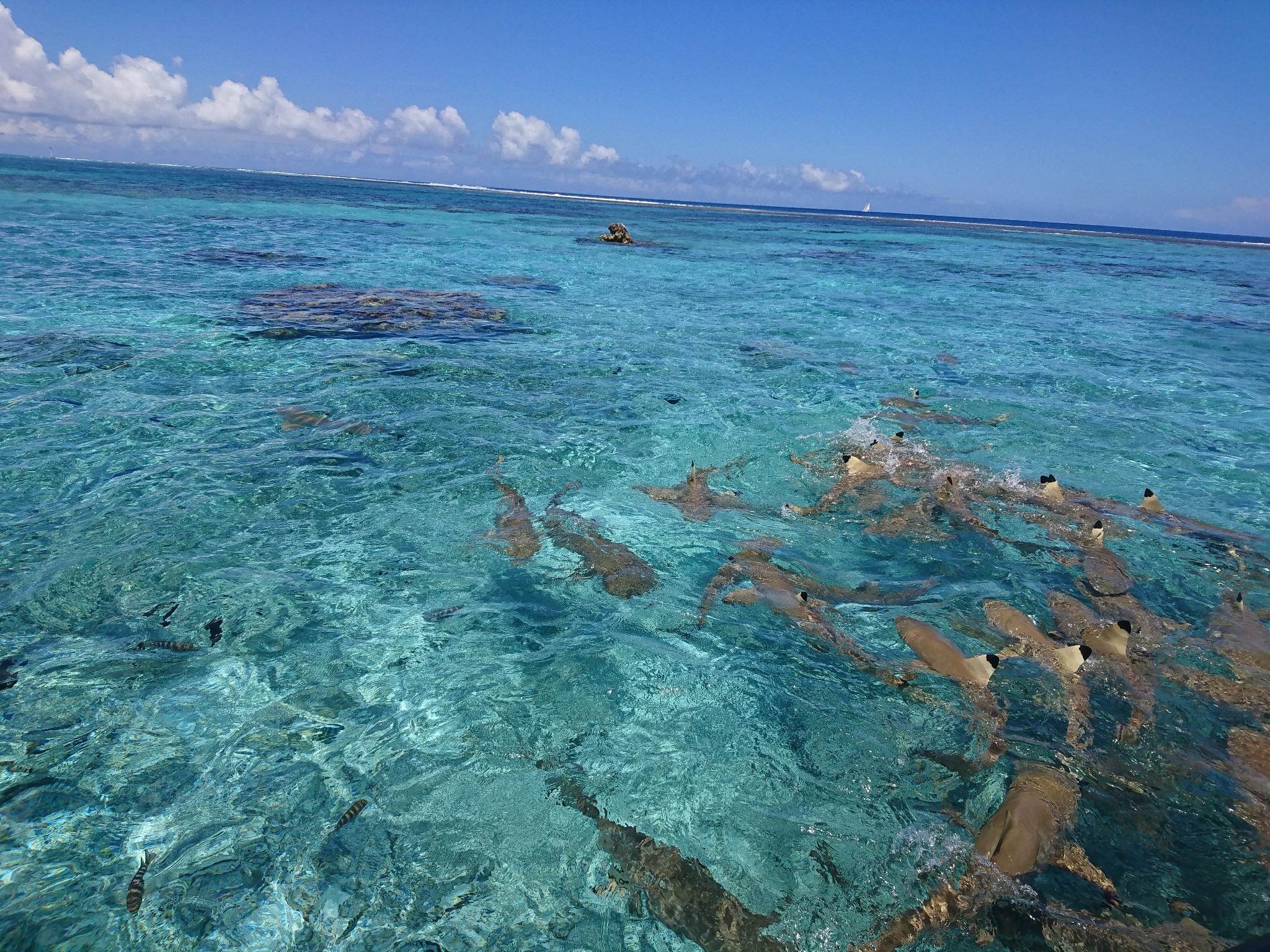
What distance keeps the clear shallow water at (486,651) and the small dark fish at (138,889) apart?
0.05 meters

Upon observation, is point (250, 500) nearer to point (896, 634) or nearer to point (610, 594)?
point (610, 594)

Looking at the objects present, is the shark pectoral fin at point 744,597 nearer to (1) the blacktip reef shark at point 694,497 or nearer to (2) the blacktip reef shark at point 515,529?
(1) the blacktip reef shark at point 694,497

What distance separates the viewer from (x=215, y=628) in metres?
5.78

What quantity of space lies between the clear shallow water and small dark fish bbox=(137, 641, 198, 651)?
0.12 metres

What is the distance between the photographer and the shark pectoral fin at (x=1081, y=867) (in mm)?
3865

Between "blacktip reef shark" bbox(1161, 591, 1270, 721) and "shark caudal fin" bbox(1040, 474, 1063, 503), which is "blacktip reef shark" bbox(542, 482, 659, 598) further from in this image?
"shark caudal fin" bbox(1040, 474, 1063, 503)

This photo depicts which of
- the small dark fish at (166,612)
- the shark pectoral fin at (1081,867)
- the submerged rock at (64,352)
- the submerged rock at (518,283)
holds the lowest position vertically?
the small dark fish at (166,612)

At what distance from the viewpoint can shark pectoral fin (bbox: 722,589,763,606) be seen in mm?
6641

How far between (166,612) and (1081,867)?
7544mm

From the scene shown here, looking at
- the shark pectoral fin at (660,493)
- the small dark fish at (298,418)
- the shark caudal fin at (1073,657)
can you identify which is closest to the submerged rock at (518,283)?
the small dark fish at (298,418)

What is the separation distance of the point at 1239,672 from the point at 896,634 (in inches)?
117

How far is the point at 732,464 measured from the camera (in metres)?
10.1

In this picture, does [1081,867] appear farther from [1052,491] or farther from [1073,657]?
[1052,491]

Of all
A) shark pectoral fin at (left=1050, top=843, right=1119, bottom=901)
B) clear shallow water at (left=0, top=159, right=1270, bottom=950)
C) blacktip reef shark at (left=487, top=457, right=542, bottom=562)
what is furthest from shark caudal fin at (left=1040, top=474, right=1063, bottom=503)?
blacktip reef shark at (left=487, top=457, right=542, bottom=562)
